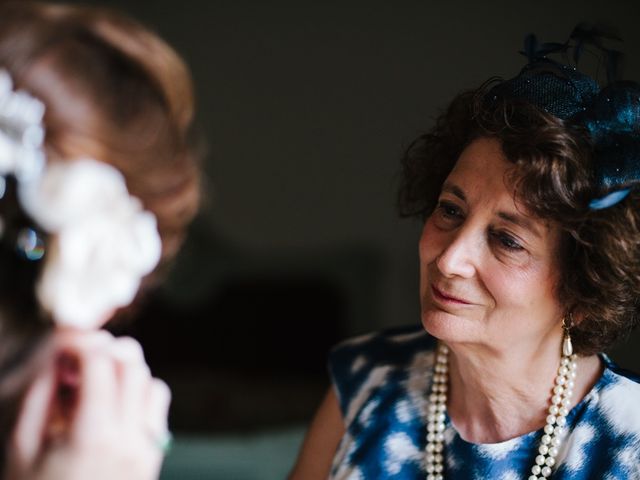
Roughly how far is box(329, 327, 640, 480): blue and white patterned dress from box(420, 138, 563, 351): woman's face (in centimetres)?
13

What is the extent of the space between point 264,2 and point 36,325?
2464mm

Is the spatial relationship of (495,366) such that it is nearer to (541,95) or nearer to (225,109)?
A: (541,95)

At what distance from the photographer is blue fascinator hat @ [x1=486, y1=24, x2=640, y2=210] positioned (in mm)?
945

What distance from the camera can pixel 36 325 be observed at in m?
0.67

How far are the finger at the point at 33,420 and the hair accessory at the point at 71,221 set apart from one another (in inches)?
2.4

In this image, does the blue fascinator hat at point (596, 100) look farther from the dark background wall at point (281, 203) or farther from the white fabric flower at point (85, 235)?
the dark background wall at point (281, 203)

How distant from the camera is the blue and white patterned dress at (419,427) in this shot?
39.8 inches

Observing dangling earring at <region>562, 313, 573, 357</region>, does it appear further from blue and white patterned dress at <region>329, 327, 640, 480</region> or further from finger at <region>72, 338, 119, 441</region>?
finger at <region>72, 338, 119, 441</region>

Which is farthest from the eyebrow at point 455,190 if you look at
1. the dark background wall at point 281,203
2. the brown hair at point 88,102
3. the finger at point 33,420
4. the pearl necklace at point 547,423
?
the dark background wall at point 281,203

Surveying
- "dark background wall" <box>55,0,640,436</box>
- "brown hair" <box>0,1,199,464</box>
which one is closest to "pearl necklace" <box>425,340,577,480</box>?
"brown hair" <box>0,1,199,464</box>

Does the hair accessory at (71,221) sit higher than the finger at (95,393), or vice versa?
the hair accessory at (71,221)

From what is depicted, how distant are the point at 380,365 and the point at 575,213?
18.1 inches

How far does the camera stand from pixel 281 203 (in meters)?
2.96

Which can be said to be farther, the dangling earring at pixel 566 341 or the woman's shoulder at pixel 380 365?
the woman's shoulder at pixel 380 365
